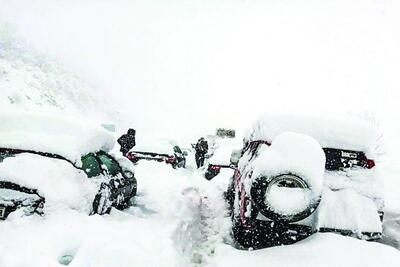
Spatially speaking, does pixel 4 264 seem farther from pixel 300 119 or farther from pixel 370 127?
pixel 370 127

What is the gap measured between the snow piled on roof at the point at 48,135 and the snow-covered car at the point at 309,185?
92.5 inches

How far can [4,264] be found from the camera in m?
3.59

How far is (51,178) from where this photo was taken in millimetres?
4766

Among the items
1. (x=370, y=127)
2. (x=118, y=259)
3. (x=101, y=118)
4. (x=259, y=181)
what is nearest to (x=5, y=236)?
(x=118, y=259)

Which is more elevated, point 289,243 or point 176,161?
point 289,243

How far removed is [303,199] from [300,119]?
52.2 inches

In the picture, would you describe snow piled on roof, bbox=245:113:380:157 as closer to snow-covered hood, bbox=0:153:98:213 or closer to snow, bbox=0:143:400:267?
snow, bbox=0:143:400:267

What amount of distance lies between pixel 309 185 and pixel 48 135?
3.48 meters

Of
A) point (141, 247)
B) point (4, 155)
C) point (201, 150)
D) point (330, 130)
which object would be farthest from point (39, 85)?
point (330, 130)

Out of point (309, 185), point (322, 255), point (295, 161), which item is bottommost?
point (322, 255)

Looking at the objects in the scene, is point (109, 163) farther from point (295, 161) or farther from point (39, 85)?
point (39, 85)

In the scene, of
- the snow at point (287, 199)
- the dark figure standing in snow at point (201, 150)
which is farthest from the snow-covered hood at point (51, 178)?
the dark figure standing in snow at point (201, 150)

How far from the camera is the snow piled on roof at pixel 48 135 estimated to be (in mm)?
5109

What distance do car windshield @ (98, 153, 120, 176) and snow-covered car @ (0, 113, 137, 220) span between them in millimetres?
242
